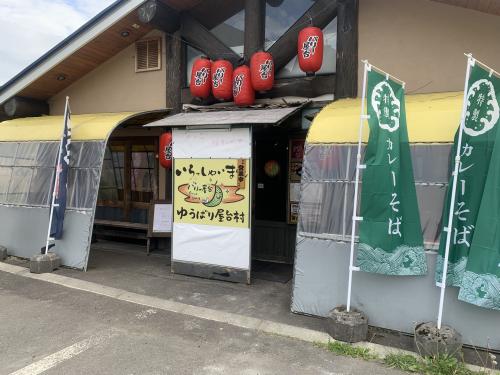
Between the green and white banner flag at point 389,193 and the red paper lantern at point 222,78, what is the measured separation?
11.4 feet

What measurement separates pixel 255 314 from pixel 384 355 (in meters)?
1.89

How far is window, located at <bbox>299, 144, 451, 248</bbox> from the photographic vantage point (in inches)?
198

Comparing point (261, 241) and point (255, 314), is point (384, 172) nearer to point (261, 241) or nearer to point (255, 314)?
point (255, 314)

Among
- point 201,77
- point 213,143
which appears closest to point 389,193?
point 213,143

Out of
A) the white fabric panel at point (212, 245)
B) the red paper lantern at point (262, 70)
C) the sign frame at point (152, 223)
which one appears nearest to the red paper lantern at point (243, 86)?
the red paper lantern at point (262, 70)

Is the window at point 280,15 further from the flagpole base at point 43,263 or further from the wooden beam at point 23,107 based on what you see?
the wooden beam at point 23,107

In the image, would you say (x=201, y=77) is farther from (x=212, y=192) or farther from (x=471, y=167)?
(x=471, y=167)

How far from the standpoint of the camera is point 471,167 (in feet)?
15.0

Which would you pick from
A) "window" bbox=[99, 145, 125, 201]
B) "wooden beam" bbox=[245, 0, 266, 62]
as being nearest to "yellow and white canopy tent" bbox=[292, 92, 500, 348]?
"wooden beam" bbox=[245, 0, 266, 62]

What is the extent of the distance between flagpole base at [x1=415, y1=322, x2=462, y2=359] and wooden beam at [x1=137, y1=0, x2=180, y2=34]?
7187mm

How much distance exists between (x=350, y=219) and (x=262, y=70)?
3.37m

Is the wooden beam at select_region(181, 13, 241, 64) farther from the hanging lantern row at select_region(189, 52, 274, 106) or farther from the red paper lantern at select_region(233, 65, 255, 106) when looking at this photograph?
the red paper lantern at select_region(233, 65, 255, 106)

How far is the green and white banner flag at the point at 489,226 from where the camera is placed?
14.3 feet

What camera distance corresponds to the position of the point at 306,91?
7.56 meters
